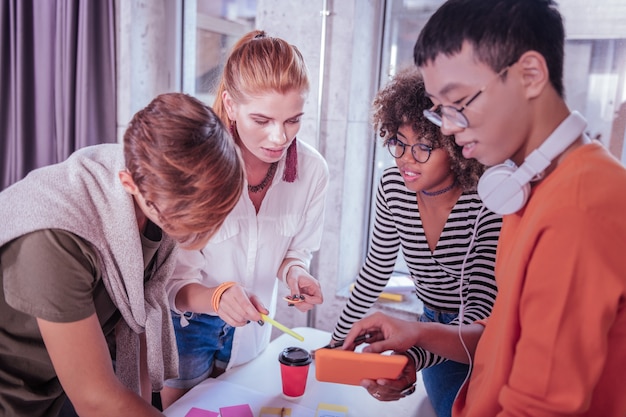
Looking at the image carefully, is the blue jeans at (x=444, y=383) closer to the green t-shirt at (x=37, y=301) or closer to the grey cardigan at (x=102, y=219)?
the grey cardigan at (x=102, y=219)

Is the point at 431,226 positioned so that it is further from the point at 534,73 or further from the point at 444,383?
the point at 534,73

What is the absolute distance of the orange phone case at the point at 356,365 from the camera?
1080 mm

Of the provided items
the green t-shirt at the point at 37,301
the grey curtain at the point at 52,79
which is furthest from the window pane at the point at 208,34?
the green t-shirt at the point at 37,301

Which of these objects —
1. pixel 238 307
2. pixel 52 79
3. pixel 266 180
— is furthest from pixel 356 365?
pixel 52 79

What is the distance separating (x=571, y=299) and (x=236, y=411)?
88 centimetres

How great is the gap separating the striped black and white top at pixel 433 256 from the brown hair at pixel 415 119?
8 centimetres

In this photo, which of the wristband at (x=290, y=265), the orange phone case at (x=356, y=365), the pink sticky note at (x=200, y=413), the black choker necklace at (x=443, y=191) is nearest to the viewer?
the orange phone case at (x=356, y=365)

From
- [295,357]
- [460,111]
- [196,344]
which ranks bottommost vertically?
[196,344]

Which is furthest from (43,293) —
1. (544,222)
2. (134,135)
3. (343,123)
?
(343,123)

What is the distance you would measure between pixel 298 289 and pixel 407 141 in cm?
57

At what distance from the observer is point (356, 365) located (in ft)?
3.59

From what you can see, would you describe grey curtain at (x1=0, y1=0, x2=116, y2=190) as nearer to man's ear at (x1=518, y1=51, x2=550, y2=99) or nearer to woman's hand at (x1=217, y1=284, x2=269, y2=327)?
woman's hand at (x1=217, y1=284, x2=269, y2=327)

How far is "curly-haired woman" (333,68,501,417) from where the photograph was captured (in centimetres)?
136

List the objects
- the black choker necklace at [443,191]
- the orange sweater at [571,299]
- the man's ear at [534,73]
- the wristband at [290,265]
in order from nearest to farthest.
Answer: the orange sweater at [571,299], the man's ear at [534,73], the black choker necklace at [443,191], the wristband at [290,265]
